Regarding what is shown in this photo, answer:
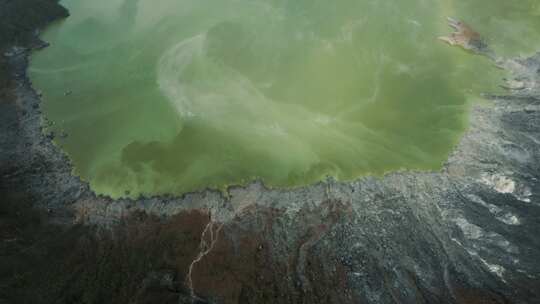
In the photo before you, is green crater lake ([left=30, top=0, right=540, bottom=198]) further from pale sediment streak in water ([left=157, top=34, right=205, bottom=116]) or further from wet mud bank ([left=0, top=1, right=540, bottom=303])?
wet mud bank ([left=0, top=1, right=540, bottom=303])

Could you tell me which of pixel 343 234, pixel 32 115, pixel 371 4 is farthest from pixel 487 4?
pixel 32 115

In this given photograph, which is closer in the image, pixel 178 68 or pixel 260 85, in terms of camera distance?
pixel 260 85

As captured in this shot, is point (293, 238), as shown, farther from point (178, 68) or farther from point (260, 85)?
point (178, 68)

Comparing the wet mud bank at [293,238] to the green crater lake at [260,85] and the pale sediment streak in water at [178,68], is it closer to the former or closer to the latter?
the green crater lake at [260,85]

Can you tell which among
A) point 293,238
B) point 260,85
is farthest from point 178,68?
point 293,238

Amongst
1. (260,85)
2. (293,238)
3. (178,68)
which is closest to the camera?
(293,238)

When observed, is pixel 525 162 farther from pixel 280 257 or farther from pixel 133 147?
pixel 133 147
